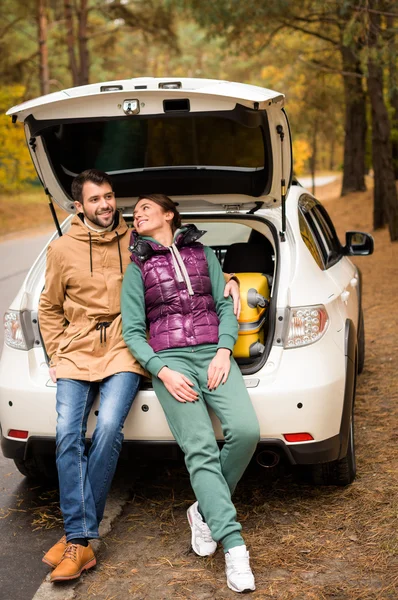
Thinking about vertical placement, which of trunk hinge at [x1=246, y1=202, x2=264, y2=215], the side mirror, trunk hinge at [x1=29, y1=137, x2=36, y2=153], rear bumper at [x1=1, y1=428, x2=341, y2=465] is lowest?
rear bumper at [x1=1, y1=428, x2=341, y2=465]

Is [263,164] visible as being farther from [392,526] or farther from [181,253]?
[392,526]

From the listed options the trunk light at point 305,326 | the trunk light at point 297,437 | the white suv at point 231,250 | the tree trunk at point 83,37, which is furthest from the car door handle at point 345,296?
the tree trunk at point 83,37

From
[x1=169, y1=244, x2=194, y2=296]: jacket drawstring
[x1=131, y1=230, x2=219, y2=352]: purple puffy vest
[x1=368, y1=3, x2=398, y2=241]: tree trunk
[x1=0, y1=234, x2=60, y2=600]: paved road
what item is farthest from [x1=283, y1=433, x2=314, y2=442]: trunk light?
[x1=368, y1=3, x2=398, y2=241]: tree trunk

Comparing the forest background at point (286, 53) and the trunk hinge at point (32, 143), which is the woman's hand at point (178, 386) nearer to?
the trunk hinge at point (32, 143)

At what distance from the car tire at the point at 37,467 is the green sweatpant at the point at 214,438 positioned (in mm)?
1019

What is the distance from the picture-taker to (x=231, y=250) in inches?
195

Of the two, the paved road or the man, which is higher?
the man

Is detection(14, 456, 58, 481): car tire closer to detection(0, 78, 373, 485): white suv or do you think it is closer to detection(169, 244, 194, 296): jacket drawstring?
detection(0, 78, 373, 485): white suv

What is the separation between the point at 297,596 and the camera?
3.18 m

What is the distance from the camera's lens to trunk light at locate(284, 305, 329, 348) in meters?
3.90

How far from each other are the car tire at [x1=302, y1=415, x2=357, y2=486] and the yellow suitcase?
27.5 inches

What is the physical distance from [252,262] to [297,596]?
7.45ft

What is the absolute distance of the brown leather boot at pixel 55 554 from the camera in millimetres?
3454

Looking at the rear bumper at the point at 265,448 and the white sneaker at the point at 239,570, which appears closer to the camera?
the white sneaker at the point at 239,570
